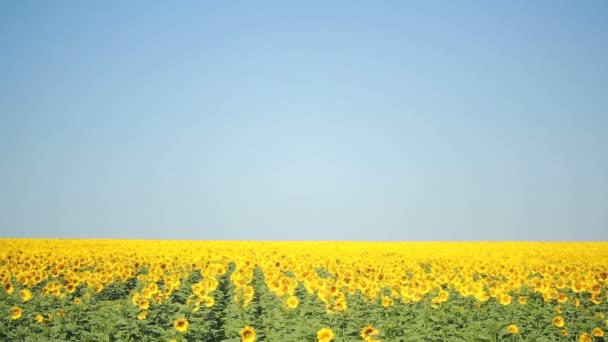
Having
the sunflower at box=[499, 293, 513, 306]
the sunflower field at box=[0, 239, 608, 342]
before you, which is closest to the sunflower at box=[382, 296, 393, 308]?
the sunflower field at box=[0, 239, 608, 342]

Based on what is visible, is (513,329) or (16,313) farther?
(16,313)

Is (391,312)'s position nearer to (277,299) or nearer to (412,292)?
(412,292)

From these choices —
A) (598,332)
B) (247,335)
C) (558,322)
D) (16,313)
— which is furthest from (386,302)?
(16,313)

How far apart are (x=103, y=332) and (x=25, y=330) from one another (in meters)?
1.71

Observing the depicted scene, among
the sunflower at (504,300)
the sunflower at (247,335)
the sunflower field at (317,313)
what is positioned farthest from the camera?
the sunflower at (504,300)

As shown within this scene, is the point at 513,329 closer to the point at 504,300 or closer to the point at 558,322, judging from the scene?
the point at 558,322

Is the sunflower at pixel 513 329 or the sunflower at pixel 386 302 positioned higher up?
the sunflower at pixel 386 302

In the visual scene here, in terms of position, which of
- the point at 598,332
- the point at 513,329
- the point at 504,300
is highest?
the point at 504,300

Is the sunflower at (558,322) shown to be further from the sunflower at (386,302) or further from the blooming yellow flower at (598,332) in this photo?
the sunflower at (386,302)

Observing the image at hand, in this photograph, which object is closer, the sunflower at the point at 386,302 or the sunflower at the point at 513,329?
the sunflower at the point at 513,329

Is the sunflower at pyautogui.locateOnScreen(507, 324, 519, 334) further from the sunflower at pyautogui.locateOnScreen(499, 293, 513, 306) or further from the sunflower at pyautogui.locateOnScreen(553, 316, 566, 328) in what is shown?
the sunflower at pyautogui.locateOnScreen(499, 293, 513, 306)

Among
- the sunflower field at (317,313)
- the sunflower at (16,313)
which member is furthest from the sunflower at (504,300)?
the sunflower at (16,313)

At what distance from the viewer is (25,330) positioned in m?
9.86

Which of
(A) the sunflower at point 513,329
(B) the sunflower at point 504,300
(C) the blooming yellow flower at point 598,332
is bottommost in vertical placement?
(C) the blooming yellow flower at point 598,332
